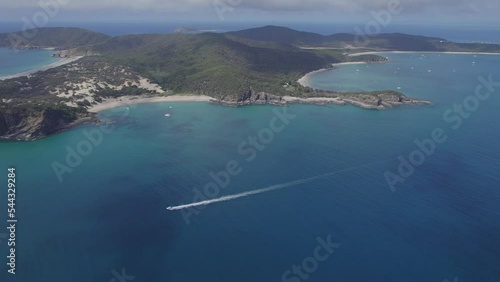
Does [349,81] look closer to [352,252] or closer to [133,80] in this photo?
[133,80]

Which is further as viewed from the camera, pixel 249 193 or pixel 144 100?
pixel 144 100

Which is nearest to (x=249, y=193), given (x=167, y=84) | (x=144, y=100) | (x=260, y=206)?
(x=260, y=206)

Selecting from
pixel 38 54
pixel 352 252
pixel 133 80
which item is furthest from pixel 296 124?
pixel 38 54

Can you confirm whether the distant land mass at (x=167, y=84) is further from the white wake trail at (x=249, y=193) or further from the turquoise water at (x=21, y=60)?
the white wake trail at (x=249, y=193)

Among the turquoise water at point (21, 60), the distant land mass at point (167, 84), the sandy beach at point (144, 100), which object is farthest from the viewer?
the turquoise water at point (21, 60)

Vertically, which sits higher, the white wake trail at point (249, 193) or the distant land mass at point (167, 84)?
the distant land mass at point (167, 84)

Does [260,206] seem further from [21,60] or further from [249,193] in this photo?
[21,60]

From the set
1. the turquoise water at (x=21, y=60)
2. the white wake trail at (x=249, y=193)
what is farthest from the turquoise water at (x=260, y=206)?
the turquoise water at (x=21, y=60)

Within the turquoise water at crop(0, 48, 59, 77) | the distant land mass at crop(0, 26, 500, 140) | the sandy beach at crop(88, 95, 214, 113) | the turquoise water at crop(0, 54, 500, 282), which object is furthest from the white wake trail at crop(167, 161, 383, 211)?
the turquoise water at crop(0, 48, 59, 77)
